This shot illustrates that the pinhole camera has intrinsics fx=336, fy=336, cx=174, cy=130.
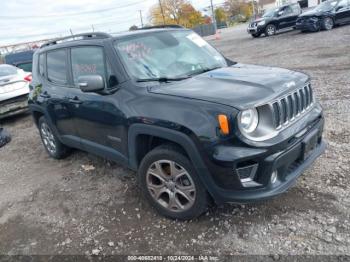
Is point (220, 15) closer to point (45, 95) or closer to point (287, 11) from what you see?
point (287, 11)

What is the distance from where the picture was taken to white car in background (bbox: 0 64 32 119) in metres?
8.22

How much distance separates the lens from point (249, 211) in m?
A: 3.36

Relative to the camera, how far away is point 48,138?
552cm

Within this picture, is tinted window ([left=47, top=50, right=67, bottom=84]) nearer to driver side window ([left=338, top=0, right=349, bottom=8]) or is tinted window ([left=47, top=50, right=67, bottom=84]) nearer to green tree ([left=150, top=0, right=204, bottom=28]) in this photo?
driver side window ([left=338, top=0, right=349, bottom=8])

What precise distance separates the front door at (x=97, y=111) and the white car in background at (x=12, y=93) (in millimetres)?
4819

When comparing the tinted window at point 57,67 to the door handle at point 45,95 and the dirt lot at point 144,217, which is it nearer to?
the door handle at point 45,95

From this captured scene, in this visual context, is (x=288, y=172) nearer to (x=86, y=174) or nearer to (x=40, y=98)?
(x=86, y=174)

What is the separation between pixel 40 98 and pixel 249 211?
3.48m

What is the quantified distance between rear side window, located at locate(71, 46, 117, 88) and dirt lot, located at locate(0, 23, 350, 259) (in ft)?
4.55

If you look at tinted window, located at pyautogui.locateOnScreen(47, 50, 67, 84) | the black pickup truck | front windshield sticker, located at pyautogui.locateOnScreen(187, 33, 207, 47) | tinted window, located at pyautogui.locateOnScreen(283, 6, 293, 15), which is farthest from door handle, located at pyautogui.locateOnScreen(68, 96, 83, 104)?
tinted window, located at pyautogui.locateOnScreen(283, 6, 293, 15)

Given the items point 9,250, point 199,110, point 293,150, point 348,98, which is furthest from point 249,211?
point 348,98

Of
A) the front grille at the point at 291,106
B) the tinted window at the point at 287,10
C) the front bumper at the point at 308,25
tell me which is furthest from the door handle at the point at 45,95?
the tinted window at the point at 287,10

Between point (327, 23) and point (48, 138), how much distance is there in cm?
1659

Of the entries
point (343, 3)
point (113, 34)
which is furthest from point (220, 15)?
point (113, 34)
